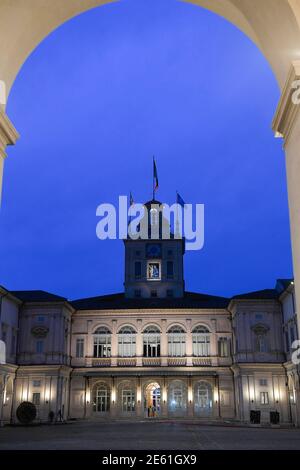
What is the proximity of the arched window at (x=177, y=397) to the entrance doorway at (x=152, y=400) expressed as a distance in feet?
4.33

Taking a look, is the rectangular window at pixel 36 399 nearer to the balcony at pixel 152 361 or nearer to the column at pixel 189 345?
the balcony at pixel 152 361

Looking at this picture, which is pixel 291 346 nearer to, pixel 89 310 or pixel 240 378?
pixel 240 378

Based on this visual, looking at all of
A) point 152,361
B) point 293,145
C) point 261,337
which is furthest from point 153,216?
point 293,145

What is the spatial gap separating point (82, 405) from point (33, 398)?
4.95 meters

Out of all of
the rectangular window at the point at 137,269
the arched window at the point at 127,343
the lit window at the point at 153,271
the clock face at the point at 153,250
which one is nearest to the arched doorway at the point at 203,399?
the arched window at the point at 127,343

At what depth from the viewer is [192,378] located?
44.5 m

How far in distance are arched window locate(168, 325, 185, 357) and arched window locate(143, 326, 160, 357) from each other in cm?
102

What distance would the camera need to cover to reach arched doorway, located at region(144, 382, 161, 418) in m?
44.7

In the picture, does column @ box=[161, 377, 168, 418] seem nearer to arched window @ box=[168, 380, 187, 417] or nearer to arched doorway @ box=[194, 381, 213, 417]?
arched window @ box=[168, 380, 187, 417]

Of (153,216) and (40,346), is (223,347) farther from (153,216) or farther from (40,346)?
(153,216)

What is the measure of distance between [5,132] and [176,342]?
38.0 m

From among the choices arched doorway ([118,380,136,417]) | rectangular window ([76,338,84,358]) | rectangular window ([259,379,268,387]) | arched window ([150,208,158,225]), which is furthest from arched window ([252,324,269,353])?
arched window ([150,208,158,225])
